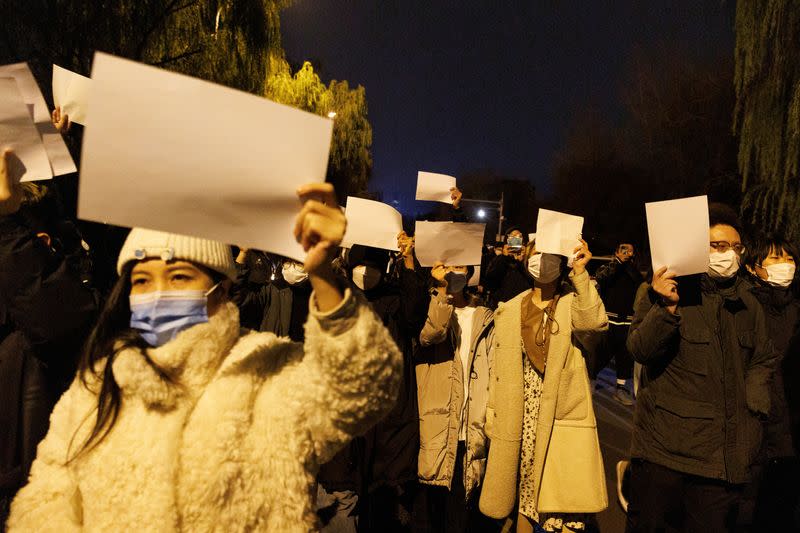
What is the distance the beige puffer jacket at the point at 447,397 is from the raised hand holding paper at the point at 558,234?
2.52 feet

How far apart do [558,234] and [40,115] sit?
2920mm

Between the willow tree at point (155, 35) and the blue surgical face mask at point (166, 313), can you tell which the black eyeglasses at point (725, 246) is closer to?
the blue surgical face mask at point (166, 313)

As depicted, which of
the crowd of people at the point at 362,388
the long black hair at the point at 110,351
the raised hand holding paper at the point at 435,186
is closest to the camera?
the crowd of people at the point at 362,388

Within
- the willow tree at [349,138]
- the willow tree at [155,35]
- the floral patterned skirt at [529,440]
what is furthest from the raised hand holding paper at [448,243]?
the willow tree at [349,138]

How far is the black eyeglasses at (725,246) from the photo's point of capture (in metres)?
3.36

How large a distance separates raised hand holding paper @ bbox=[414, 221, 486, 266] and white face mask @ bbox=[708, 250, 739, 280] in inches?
56.3

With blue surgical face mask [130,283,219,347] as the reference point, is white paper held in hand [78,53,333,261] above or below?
above

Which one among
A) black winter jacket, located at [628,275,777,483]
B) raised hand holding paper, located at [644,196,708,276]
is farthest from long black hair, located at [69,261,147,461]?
black winter jacket, located at [628,275,777,483]

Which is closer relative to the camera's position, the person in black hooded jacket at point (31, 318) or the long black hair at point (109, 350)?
the long black hair at point (109, 350)

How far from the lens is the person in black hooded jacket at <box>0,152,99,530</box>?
2025 millimetres

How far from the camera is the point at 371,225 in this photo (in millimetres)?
3820

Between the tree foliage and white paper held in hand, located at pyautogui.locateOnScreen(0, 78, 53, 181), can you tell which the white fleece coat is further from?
the tree foliage

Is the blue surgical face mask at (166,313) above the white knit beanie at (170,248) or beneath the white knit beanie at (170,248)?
beneath

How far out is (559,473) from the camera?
11.8 ft
